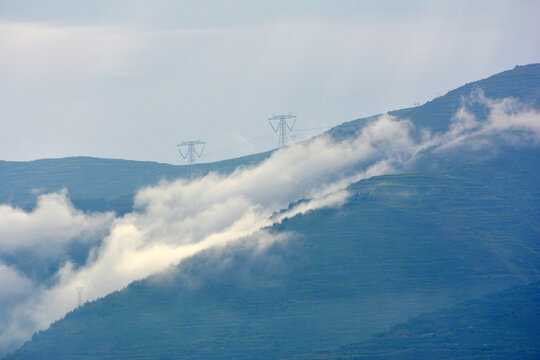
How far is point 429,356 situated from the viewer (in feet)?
651

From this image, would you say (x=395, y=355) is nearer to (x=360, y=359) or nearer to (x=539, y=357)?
(x=360, y=359)

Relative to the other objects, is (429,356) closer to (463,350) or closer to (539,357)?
(463,350)

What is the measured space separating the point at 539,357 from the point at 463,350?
13.4m

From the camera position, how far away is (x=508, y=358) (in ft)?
645

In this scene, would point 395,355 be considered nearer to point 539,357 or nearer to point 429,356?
point 429,356

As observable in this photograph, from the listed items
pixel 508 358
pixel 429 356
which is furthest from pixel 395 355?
pixel 508 358

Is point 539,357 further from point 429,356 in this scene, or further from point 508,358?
point 429,356

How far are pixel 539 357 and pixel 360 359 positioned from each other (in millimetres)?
31892

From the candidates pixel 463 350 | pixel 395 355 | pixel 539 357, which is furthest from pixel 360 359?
pixel 539 357

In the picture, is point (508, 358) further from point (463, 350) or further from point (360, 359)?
point (360, 359)

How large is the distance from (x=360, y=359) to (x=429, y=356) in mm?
12388

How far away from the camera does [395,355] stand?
200 m

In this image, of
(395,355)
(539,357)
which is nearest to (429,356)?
(395,355)

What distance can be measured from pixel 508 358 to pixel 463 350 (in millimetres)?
8149
